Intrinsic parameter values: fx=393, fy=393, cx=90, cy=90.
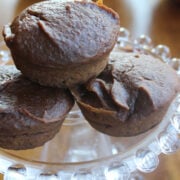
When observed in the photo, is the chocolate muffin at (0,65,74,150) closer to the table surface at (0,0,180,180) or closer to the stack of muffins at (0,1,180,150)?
the stack of muffins at (0,1,180,150)

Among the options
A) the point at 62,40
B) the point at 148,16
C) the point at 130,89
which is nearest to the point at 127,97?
the point at 130,89

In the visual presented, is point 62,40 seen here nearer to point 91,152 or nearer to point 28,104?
point 28,104

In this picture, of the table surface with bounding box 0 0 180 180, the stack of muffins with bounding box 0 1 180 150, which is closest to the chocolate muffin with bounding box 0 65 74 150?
the stack of muffins with bounding box 0 1 180 150

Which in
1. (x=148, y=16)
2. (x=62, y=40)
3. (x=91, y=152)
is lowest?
(x=91, y=152)

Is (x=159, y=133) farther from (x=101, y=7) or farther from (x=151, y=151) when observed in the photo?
(x=101, y=7)

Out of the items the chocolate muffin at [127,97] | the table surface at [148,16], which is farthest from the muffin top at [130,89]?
the table surface at [148,16]

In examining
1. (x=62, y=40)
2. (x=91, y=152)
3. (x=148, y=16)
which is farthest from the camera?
(x=148, y=16)
